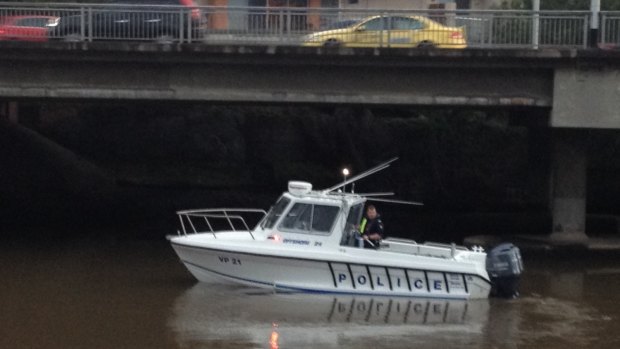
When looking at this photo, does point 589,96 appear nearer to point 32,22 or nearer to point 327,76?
point 327,76

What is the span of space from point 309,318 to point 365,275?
2.08 m

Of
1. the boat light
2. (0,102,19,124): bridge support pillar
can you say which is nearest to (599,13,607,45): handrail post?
the boat light

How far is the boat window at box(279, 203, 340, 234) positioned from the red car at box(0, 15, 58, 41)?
9.57 metres

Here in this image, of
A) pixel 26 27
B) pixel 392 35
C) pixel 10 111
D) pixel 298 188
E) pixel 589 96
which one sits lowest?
pixel 10 111

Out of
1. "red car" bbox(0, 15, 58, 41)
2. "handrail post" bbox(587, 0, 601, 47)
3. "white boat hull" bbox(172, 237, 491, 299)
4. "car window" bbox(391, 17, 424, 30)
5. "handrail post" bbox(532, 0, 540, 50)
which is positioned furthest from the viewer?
"car window" bbox(391, 17, 424, 30)

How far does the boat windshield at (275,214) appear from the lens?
22.0m

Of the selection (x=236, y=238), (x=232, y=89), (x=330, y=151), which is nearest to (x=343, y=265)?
(x=236, y=238)

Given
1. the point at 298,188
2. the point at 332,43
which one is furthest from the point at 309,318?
the point at 332,43

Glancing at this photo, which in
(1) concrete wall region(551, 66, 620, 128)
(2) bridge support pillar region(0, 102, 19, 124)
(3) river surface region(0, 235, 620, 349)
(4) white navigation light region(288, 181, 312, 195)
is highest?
(1) concrete wall region(551, 66, 620, 128)

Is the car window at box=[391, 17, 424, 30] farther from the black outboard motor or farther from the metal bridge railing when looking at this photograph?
the black outboard motor

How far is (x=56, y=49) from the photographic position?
1091 inches

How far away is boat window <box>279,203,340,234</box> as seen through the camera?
71.2ft

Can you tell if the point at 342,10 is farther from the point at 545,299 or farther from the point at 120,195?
the point at 120,195

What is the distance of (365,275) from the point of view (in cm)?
2152
